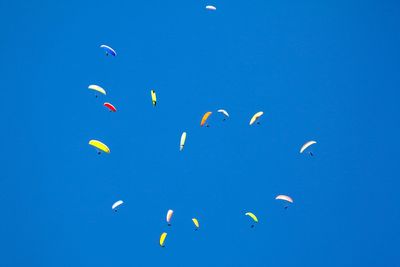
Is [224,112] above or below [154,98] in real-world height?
above

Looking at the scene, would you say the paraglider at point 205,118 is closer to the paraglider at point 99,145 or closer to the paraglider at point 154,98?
the paraglider at point 154,98

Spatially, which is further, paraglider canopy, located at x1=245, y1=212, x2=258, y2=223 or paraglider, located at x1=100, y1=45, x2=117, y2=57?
paraglider canopy, located at x1=245, y1=212, x2=258, y2=223

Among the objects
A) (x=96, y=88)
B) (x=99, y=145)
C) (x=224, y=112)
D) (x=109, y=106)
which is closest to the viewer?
(x=99, y=145)

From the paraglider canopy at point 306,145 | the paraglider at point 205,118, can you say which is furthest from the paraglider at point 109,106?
the paraglider canopy at point 306,145

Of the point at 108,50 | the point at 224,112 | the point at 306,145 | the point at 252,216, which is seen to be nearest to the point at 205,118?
the point at 224,112

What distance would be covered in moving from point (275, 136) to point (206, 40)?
2.32m

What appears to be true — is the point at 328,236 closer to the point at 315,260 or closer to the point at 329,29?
the point at 315,260

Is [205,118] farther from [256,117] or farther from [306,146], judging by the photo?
[306,146]

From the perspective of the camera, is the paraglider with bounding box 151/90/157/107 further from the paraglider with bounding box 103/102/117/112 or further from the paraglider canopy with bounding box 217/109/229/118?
the paraglider canopy with bounding box 217/109/229/118

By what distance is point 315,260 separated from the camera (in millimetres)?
9383

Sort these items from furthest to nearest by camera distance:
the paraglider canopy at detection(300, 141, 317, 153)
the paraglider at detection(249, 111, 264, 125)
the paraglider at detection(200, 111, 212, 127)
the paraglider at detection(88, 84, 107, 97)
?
the paraglider at detection(200, 111, 212, 127), the paraglider at detection(249, 111, 264, 125), the paraglider canopy at detection(300, 141, 317, 153), the paraglider at detection(88, 84, 107, 97)

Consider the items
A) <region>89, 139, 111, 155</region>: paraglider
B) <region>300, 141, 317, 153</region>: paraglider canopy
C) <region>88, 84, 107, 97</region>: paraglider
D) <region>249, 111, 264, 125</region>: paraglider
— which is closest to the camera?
<region>89, 139, 111, 155</region>: paraglider

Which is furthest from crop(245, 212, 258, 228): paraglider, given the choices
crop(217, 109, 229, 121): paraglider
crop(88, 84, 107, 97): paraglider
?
crop(88, 84, 107, 97): paraglider

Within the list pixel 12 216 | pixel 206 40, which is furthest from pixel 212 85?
pixel 12 216
